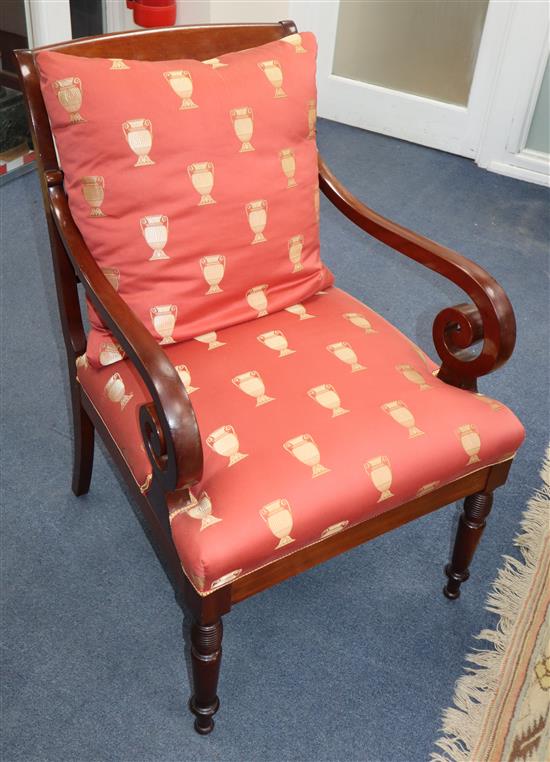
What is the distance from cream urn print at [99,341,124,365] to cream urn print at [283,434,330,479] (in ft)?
A: 1.01

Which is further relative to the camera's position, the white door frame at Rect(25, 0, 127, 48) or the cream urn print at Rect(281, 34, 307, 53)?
the white door frame at Rect(25, 0, 127, 48)

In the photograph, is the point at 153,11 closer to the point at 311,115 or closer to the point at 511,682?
the point at 311,115

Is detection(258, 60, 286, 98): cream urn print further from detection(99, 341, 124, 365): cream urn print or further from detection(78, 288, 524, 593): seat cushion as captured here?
→ detection(99, 341, 124, 365): cream urn print

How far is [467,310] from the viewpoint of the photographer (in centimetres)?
117

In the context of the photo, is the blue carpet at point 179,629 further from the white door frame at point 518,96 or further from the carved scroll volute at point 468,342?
the white door frame at point 518,96

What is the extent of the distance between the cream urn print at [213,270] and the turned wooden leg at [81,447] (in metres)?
0.29

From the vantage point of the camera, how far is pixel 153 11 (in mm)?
2713

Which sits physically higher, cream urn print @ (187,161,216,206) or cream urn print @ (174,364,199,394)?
cream urn print @ (187,161,216,206)

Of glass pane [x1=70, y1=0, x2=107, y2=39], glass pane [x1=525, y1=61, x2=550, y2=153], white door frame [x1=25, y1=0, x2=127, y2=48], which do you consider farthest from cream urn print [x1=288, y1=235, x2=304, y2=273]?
glass pane [x1=70, y1=0, x2=107, y2=39]

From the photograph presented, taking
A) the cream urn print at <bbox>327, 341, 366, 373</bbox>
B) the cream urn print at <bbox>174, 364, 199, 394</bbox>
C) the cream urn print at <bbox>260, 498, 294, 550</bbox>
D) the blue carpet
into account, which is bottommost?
the blue carpet

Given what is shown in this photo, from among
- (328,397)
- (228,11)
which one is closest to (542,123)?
(228,11)

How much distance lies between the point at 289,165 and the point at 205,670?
758 millimetres

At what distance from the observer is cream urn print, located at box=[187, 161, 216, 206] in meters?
1.19

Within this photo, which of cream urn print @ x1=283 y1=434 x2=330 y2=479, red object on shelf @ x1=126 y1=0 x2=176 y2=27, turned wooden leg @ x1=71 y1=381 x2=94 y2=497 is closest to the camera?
cream urn print @ x1=283 y1=434 x2=330 y2=479
